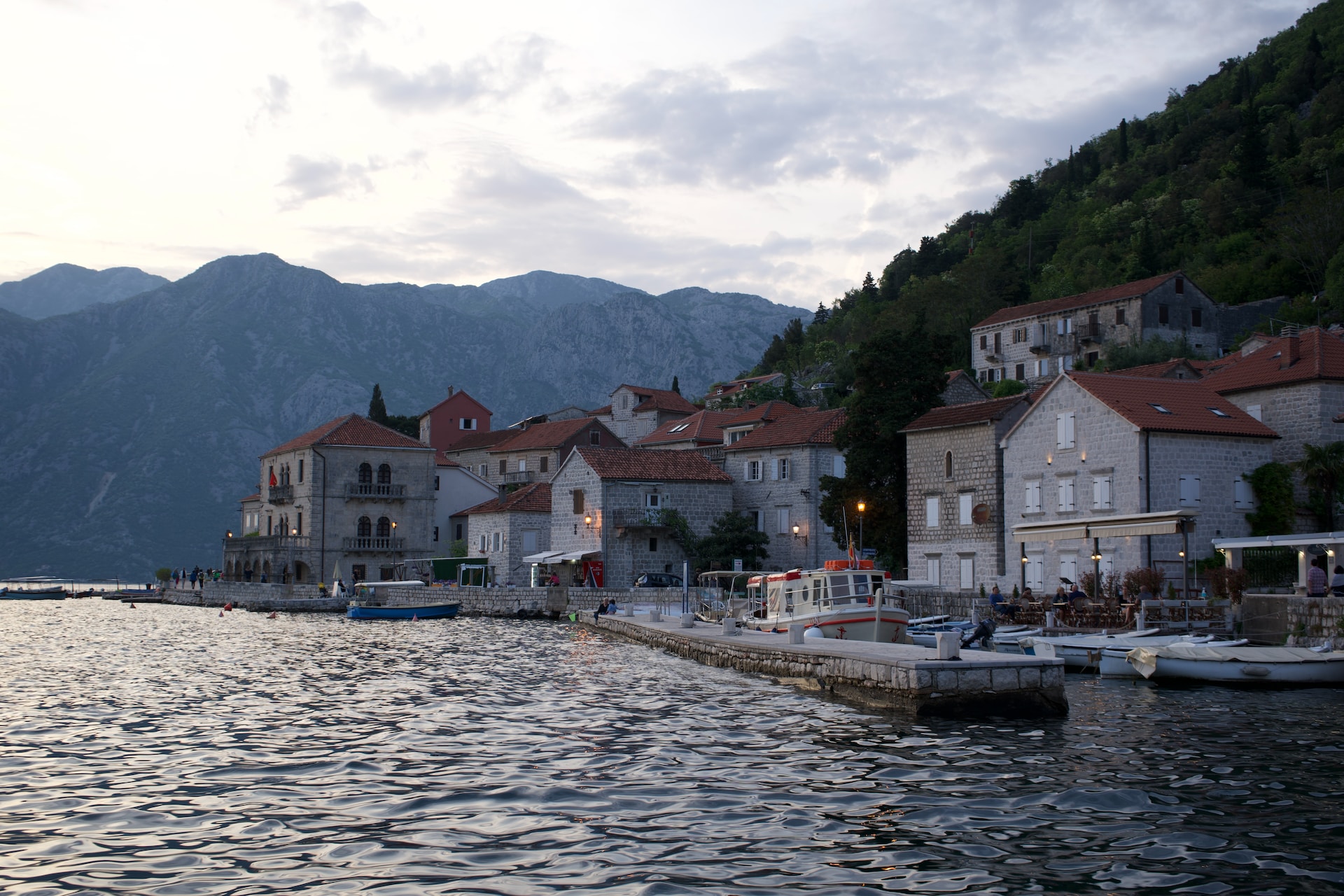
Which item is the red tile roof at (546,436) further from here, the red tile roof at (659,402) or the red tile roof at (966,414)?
the red tile roof at (966,414)

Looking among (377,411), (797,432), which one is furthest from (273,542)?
(797,432)

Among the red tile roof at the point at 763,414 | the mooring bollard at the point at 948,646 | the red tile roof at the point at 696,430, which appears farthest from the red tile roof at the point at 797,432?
the mooring bollard at the point at 948,646

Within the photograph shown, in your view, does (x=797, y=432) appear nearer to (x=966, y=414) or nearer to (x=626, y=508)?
(x=626, y=508)

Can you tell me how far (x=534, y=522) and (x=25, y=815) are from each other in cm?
5422

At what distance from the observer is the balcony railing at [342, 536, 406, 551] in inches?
2950

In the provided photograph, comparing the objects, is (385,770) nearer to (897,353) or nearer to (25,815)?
(25,815)

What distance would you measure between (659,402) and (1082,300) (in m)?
34.6

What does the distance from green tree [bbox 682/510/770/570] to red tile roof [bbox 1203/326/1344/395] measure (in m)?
23.5

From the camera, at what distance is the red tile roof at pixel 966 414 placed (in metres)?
46.5

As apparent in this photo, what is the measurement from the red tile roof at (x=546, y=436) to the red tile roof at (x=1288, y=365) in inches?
1742

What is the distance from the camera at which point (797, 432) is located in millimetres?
62344

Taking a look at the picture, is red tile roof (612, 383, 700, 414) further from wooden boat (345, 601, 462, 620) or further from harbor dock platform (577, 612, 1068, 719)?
harbor dock platform (577, 612, 1068, 719)

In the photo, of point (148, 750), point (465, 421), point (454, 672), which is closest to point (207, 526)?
point (465, 421)

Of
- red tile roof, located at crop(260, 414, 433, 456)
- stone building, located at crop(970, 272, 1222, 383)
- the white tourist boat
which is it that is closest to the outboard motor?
the white tourist boat
